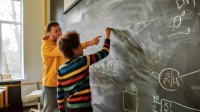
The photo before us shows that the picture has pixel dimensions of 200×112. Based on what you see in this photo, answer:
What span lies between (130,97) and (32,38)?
11.6 ft

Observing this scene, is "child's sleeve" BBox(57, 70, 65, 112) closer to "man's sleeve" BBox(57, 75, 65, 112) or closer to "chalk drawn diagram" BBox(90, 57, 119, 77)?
"man's sleeve" BBox(57, 75, 65, 112)

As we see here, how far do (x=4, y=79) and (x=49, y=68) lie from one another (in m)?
2.32

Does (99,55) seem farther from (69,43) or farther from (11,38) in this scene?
(11,38)

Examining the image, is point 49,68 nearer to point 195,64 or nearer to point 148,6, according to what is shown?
point 148,6

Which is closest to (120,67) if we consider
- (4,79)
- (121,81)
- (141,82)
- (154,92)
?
(121,81)

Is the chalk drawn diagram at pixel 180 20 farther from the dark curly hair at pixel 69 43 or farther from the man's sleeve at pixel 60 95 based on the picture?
the man's sleeve at pixel 60 95

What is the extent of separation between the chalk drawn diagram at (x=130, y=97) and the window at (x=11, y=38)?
3545mm

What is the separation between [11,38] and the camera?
4.74 metres

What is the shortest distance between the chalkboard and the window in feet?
9.79

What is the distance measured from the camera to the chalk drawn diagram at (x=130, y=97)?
5.50 feet

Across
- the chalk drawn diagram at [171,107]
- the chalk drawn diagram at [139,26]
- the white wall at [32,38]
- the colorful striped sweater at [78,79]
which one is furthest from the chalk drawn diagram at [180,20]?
the white wall at [32,38]

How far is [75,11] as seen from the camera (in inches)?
108

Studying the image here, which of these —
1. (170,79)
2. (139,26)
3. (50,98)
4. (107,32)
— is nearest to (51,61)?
(50,98)

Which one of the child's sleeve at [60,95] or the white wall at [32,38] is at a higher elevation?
the white wall at [32,38]
